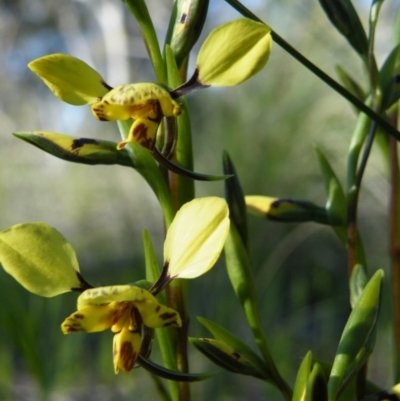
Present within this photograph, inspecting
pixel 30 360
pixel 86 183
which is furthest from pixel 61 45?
pixel 30 360

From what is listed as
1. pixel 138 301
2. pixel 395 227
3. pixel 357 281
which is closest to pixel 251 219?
pixel 395 227

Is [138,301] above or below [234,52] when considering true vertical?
below

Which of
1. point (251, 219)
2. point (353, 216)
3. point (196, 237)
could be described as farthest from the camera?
point (251, 219)

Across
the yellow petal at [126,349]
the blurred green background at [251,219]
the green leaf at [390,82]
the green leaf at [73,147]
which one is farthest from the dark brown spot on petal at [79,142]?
the blurred green background at [251,219]

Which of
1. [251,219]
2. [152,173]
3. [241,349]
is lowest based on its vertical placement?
[251,219]

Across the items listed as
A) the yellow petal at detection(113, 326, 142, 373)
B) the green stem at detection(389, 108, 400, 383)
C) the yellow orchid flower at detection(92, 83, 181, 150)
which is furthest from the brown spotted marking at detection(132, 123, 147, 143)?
the green stem at detection(389, 108, 400, 383)

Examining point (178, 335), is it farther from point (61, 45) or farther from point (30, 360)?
point (61, 45)

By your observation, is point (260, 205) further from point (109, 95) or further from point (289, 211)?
point (109, 95)

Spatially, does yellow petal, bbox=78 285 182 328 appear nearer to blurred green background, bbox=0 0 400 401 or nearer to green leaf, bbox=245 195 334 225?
green leaf, bbox=245 195 334 225
